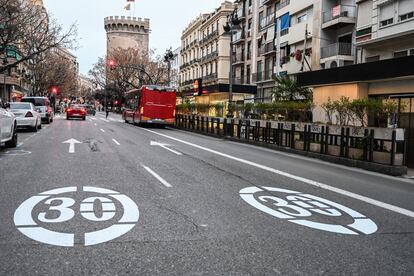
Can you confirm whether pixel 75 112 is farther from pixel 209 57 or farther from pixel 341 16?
pixel 341 16

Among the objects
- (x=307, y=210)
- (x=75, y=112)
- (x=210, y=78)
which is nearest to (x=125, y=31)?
(x=210, y=78)

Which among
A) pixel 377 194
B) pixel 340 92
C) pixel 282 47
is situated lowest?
pixel 377 194

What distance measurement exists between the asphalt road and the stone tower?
91.4 meters

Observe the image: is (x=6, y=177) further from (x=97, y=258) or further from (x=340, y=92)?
(x=340, y=92)

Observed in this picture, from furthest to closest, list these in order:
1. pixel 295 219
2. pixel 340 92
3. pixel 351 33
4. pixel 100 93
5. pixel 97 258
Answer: pixel 100 93 → pixel 351 33 → pixel 340 92 → pixel 295 219 → pixel 97 258

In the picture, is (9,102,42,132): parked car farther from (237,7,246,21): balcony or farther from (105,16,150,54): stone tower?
(105,16,150,54): stone tower

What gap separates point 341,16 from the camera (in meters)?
31.3

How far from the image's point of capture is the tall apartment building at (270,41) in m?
36.4

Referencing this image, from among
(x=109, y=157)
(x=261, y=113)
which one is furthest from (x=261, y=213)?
(x=261, y=113)

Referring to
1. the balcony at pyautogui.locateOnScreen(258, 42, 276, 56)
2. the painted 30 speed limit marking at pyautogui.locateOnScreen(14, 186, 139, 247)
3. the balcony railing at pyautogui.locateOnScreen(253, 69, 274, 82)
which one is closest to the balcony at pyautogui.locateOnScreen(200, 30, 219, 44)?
the balcony railing at pyautogui.locateOnScreen(253, 69, 274, 82)

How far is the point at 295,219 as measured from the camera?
6.01m

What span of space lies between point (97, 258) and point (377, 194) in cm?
608

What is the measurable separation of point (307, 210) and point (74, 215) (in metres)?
3.39

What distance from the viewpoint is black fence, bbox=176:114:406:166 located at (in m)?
12.2
